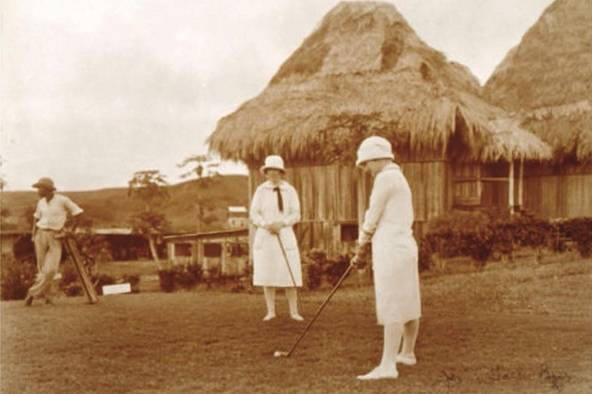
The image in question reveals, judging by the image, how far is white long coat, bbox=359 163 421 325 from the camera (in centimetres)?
567

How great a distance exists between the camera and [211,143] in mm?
18375

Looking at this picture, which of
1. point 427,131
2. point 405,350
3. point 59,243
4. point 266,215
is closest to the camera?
point 405,350

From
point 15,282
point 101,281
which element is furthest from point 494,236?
point 15,282

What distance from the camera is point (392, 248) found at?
5715 millimetres

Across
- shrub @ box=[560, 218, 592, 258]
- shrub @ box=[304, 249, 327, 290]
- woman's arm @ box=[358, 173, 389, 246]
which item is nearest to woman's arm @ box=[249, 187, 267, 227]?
woman's arm @ box=[358, 173, 389, 246]

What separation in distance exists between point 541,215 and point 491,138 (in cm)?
361

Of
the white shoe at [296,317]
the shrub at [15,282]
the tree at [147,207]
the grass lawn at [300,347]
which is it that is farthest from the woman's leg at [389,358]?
the tree at [147,207]

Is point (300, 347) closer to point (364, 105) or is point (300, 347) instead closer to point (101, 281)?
point (101, 281)

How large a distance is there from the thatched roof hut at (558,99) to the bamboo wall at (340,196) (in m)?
3.58

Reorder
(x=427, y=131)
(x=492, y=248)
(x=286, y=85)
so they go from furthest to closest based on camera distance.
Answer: (x=286, y=85) < (x=427, y=131) < (x=492, y=248)

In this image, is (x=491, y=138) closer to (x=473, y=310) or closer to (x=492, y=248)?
(x=492, y=248)

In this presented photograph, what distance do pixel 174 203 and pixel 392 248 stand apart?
29.5 metres

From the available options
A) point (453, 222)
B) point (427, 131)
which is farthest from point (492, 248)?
point (427, 131)

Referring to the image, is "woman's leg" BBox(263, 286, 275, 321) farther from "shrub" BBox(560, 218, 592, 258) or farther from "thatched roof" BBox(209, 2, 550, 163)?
"thatched roof" BBox(209, 2, 550, 163)
